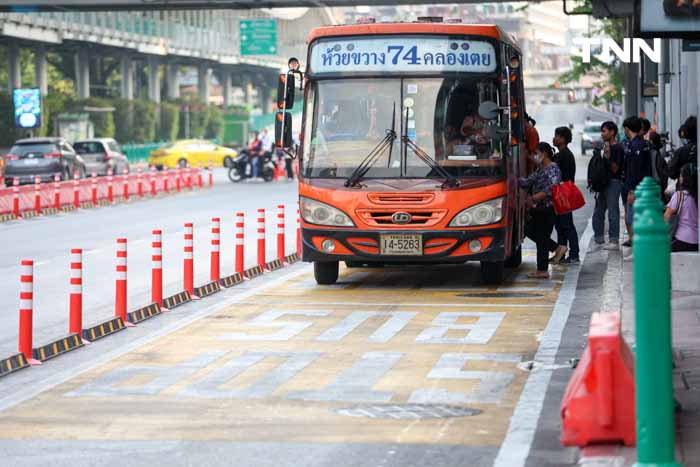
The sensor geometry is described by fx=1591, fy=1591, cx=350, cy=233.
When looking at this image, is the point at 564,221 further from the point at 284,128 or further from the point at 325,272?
the point at 284,128

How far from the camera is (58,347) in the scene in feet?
43.3

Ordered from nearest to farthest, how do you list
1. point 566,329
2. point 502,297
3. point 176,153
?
point 566,329
point 502,297
point 176,153

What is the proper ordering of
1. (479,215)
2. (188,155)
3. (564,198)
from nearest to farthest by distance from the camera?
(479,215)
(564,198)
(188,155)

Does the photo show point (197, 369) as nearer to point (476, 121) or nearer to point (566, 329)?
point (566, 329)

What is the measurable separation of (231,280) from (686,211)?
5435 mm

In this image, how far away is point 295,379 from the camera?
1147 centimetres

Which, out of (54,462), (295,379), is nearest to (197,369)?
(295,379)

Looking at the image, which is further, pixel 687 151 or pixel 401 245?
pixel 687 151

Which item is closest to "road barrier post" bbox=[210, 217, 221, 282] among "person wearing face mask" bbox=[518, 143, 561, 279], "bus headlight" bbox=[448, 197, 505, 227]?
"bus headlight" bbox=[448, 197, 505, 227]

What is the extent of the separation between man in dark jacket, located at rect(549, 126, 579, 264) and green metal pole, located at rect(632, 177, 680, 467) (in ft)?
45.1

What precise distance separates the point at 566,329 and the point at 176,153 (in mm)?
57064

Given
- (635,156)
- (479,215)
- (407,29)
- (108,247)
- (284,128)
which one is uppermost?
(407,29)

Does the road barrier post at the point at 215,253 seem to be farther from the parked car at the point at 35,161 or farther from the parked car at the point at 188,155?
the parked car at the point at 188,155

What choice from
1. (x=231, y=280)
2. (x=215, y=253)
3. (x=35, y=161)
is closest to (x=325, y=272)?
(x=231, y=280)
